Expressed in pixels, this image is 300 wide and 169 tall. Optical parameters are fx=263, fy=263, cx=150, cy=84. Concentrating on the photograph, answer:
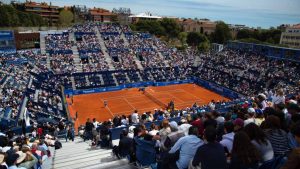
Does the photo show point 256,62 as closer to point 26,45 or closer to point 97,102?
point 97,102

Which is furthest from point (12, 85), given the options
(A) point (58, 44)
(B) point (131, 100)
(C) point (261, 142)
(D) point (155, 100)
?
(C) point (261, 142)

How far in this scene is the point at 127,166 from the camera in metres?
8.18

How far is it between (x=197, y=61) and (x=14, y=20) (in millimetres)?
46709

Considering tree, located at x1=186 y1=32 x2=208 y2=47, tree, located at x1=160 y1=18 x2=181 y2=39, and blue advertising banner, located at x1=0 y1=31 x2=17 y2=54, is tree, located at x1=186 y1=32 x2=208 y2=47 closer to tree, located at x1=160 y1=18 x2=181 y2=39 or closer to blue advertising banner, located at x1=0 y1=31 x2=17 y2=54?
tree, located at x1=160 y1=18 x2=181 y2=39

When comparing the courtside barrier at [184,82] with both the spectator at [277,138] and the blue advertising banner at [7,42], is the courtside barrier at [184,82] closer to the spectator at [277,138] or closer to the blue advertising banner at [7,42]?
the blue advertising banner at [7,42]

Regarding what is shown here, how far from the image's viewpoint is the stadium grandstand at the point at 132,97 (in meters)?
5.71

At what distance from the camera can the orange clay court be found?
34.2 m

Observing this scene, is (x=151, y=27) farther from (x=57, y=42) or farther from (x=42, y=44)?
(x=42, y=44)

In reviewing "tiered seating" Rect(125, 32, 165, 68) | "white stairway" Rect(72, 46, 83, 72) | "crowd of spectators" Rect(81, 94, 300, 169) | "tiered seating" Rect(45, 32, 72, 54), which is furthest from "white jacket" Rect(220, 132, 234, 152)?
"tiered seating" Rect(45, 32, 72, 54)

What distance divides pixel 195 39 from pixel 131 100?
180 feet

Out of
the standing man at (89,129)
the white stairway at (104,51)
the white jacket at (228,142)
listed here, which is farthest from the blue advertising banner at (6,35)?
the white jacket at (228,142)

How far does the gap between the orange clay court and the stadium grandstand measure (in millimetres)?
141

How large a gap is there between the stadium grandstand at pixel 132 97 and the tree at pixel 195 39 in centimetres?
3080

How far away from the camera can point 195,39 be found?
8831 centimetres
